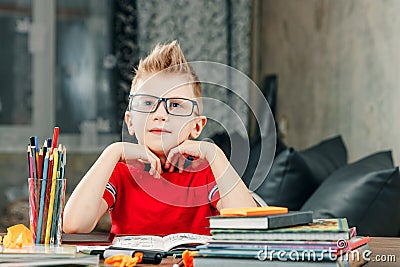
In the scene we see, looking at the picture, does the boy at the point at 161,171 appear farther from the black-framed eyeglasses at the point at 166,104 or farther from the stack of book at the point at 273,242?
the stack of book at the point at 273,242

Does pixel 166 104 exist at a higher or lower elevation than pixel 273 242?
higher

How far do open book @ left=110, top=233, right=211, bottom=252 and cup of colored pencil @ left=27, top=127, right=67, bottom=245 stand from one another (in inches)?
4.6

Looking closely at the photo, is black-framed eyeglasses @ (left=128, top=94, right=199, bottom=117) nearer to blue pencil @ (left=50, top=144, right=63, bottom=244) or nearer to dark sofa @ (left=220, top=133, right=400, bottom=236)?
blue pencil @ (left=50, top=144, right=63, bottom=244)

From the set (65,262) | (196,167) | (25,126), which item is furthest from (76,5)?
(65,262)

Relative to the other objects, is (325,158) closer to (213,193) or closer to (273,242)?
(213,193)

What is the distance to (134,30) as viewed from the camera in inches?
183

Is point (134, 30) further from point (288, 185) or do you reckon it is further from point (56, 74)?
point (288, 185)

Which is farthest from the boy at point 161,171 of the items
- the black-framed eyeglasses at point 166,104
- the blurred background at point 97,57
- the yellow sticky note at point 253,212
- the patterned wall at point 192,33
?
the patterned wall at point 192,33

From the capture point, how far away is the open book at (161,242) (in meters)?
1.36

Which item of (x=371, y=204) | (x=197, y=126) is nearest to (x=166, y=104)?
(x=197, y=126)

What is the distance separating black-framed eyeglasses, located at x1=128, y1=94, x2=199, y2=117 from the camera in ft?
5.02

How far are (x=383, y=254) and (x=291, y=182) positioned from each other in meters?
1.41

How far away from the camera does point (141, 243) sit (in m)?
1.38

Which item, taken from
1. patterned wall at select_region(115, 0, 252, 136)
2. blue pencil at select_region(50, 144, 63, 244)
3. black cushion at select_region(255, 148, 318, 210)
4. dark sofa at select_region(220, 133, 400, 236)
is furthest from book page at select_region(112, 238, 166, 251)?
patterned wall at select_region(115, 0, 252, 136)
